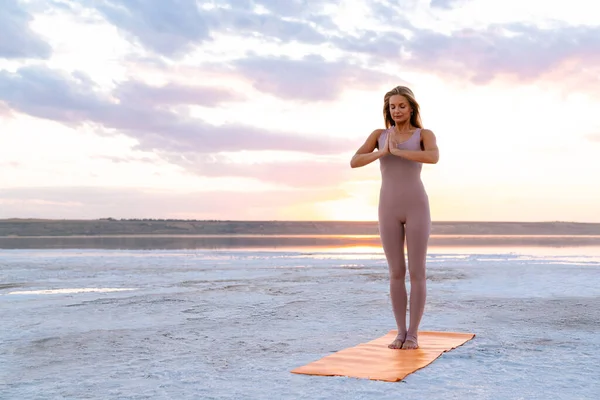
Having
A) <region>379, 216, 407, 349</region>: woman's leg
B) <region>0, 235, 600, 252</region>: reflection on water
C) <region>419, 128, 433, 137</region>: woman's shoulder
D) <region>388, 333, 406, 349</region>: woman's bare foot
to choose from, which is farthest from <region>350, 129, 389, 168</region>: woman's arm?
<region>0, 235, 600, 252</region>: reflection on water

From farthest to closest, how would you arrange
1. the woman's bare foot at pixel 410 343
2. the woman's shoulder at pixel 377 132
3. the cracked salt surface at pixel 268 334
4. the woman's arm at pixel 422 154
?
the woman's shoulder at pixel 377 132, the woman's bare foot at pixel 410 343, the woman's arm at pixel 422 154, the cracked salt surface at pixel 268 334

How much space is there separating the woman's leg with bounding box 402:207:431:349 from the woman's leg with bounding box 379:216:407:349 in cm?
8

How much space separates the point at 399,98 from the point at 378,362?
214 centimetres

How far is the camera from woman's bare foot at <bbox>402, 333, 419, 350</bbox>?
514 centimetres

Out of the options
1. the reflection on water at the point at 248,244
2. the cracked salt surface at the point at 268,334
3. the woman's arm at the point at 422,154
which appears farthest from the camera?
the reflection on water at the point at 248,244

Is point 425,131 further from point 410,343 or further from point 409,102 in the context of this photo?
point 410,343

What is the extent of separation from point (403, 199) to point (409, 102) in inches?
32.1

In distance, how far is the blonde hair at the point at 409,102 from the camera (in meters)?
5.26

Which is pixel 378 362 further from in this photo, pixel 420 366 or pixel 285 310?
pixel 285 310

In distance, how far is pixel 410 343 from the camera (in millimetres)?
5164

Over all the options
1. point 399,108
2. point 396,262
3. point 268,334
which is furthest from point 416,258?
point 268,334

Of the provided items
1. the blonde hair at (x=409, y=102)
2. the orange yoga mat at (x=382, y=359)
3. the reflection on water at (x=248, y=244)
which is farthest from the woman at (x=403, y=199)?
the reflection on water at (x=248, y=244)

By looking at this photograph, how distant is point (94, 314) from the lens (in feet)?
23.2

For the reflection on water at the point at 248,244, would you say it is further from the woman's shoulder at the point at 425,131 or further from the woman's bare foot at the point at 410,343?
the woman's shoulder at the point at 425,131
